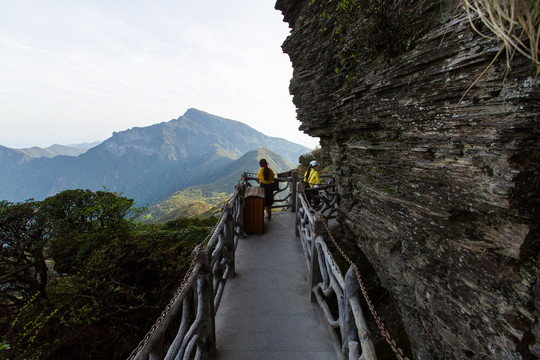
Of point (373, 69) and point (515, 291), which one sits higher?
point (373, 69)

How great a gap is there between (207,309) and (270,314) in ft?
4.59

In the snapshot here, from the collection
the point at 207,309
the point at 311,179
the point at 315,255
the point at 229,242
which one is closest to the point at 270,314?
the point at 315,255

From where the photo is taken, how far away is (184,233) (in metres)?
10.2

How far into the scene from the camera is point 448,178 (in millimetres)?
3293

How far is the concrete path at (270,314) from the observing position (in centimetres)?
328

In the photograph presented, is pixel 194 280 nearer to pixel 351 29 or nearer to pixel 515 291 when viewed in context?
pixel 515 291

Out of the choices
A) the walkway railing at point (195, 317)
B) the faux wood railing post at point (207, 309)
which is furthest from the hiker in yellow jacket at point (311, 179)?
the faux wood railing post at point (207, 309)

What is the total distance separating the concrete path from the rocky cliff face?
1.83 m

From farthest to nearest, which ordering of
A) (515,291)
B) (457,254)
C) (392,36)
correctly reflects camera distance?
(392,36) → (457,254) → (515,291)

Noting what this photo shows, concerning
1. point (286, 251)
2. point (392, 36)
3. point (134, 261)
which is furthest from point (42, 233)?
point (392, 36)

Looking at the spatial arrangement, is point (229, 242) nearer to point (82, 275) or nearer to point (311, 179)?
point (311, 179)

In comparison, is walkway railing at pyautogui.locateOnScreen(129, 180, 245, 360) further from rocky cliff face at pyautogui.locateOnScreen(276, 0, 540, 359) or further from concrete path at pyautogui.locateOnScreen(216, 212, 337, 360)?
rocky cliff face at pyautogui.locateOnScreen(276, 0, 540, 359)

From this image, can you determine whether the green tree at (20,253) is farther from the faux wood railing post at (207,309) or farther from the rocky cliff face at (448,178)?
the rocky cliff face at (448,178)

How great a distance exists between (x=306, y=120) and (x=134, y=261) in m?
8.78
